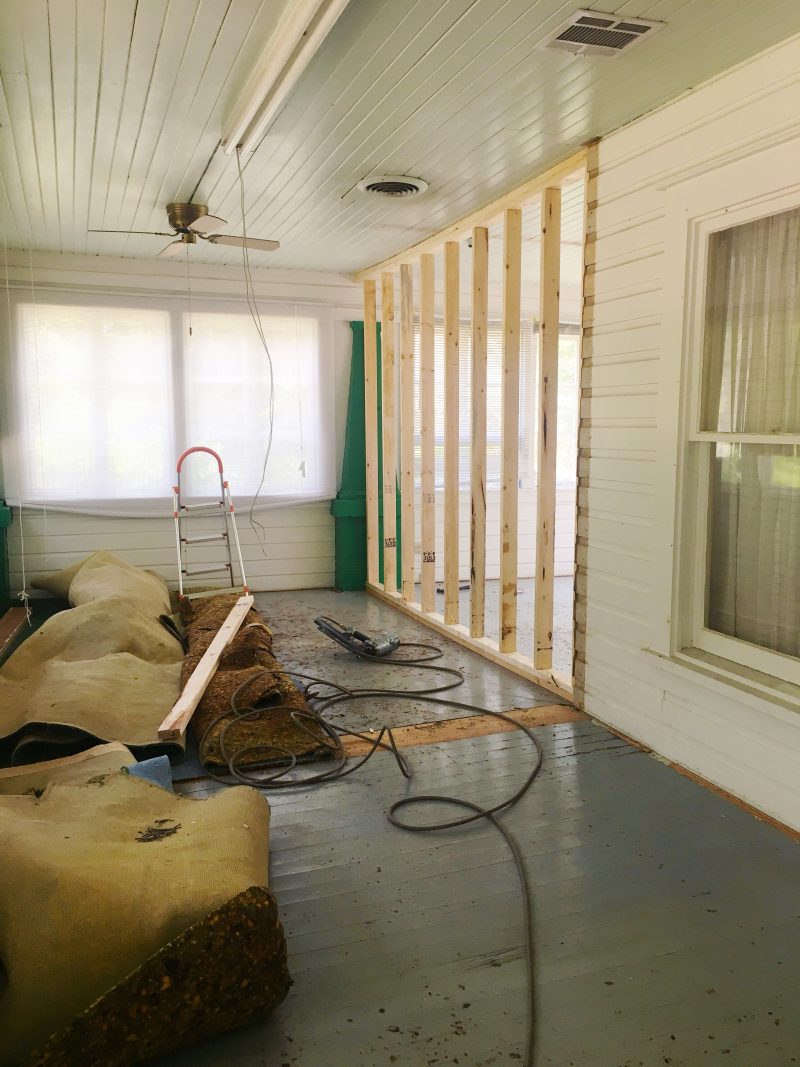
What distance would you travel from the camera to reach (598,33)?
237cm

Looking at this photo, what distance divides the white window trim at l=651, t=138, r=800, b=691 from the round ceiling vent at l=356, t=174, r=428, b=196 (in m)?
1.50

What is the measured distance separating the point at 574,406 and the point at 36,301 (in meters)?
4.82

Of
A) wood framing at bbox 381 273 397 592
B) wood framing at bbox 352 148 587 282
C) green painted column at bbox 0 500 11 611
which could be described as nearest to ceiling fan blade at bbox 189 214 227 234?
wood framing at bbox 352 148 587 282

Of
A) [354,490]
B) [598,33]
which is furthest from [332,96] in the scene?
[354,490]

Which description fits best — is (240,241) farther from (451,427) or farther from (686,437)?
(686,437)

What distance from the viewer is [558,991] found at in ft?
5.89

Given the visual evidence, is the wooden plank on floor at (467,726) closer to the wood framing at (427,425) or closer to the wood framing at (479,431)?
the wood framing at (479,431)

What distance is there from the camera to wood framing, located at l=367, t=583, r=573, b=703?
3.84m

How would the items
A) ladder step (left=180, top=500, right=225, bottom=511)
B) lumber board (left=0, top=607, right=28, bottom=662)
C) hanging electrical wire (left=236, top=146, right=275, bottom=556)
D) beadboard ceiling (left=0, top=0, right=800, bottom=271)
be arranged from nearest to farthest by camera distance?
beadboard ceiling (left=0, top=0, right=800, bottom=271), lumber board (left=0, top=607, right=28, bottom=662), ladder step (left=180, top=500, right=225, bottom=511), hanging electrical wire (left=236, top=146, right=275, bottom=556)

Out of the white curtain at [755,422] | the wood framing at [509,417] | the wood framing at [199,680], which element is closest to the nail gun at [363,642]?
the wood framing at [199,680]

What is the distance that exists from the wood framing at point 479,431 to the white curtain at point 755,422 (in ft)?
6.20

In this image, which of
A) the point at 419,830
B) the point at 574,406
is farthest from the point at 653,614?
the point at 574,406

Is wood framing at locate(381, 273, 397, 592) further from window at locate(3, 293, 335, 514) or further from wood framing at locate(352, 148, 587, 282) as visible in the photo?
window at locate(3, 293, 335, 514)

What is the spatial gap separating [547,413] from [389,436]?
2.37 meters
